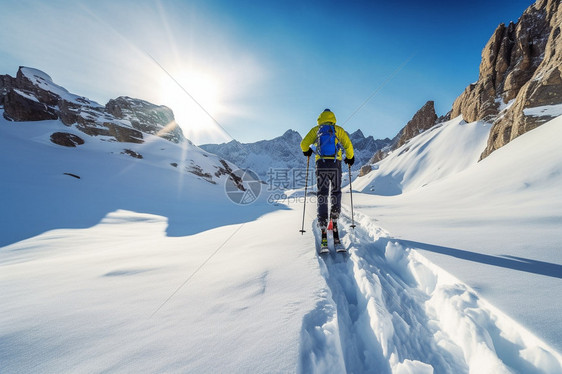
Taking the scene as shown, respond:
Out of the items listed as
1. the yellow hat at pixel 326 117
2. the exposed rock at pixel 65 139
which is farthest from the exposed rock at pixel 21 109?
the yellow hat at pixel 326 117

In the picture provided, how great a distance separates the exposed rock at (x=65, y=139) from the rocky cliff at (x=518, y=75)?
2231 inches

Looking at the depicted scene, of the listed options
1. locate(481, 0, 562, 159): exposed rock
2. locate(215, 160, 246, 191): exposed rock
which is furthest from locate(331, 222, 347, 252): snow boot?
locate(215, 160, 246, 191): exposed rock

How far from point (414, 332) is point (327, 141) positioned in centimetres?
382

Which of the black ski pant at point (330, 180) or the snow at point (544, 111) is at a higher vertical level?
the snow at point (544, 111)

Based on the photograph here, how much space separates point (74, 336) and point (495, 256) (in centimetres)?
463

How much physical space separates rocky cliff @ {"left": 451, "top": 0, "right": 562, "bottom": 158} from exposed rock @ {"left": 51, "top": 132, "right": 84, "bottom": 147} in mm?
56665

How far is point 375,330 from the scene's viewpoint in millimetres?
1888

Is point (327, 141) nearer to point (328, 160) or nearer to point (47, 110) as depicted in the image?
point (328, 160)

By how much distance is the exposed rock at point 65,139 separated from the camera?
3251 cm

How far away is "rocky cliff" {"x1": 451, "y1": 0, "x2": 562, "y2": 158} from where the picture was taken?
58.6 ft

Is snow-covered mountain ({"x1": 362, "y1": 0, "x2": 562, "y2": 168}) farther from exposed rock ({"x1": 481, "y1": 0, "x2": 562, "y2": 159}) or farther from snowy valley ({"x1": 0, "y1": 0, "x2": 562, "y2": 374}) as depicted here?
snowy valley ({"x1": 0, "y1": 0, "x2": 562, "y2": 374})

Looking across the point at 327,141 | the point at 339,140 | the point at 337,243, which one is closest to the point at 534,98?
the point at 339,140

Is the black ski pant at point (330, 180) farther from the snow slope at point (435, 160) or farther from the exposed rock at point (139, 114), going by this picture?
the exposed rock at point (139, 114)

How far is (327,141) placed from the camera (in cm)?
486
